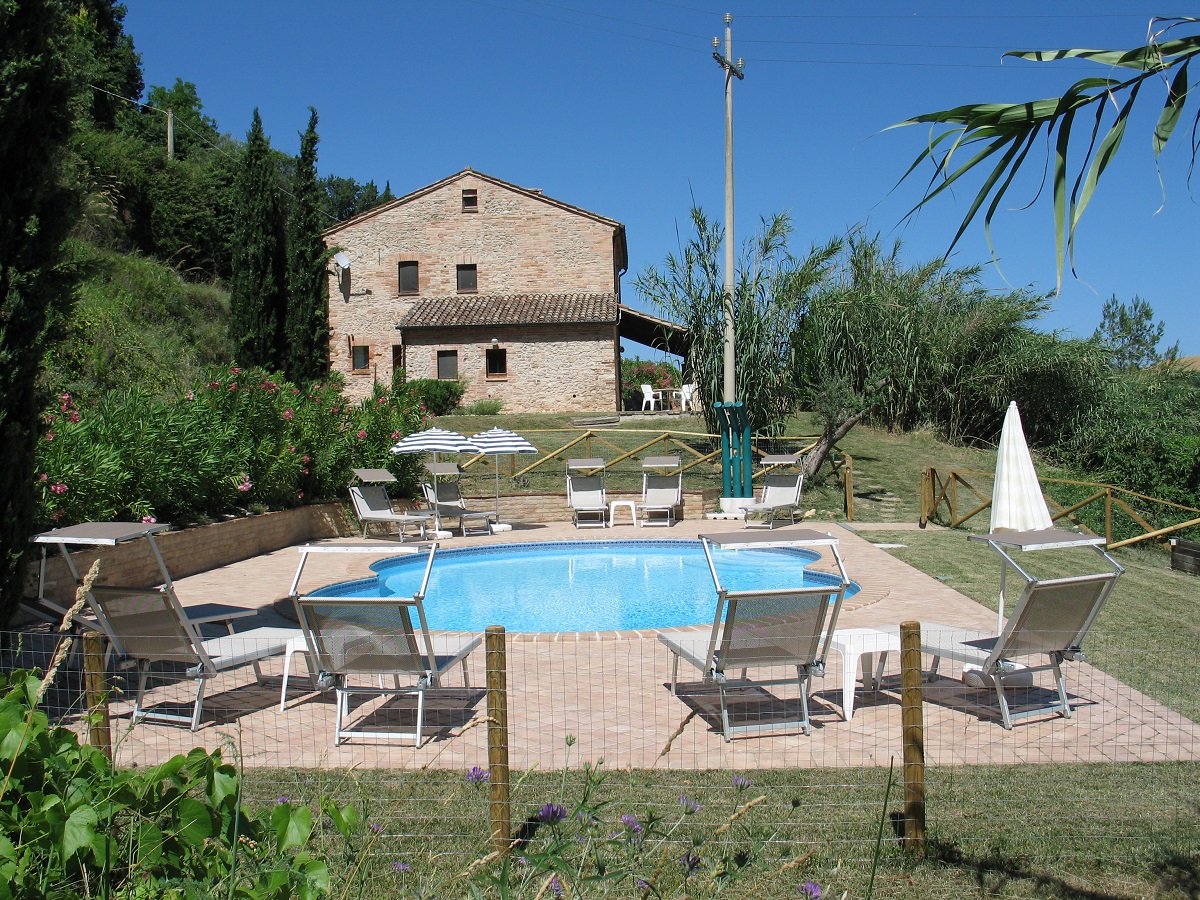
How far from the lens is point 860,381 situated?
765 inches

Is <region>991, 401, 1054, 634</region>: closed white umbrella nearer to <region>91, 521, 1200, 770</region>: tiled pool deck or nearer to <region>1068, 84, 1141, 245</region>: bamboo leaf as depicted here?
<region>91, 521, 1200, 770</region>: tiled pool deck

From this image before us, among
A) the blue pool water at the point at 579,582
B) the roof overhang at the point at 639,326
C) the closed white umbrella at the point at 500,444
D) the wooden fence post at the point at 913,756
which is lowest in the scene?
the blue pool water at the point at 579,582

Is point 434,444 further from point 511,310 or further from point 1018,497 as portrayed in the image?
point 511,310

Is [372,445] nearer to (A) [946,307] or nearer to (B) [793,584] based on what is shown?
(B) [793,584]

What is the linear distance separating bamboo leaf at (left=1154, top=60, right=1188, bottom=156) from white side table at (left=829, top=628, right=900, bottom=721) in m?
3.78

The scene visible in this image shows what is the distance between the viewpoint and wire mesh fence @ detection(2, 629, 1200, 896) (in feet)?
11.3

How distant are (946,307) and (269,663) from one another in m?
23.3

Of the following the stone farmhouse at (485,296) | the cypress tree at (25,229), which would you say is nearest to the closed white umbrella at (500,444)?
the cypress tree at (25,229)

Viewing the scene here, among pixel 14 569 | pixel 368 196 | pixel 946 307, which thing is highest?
pixel 368 196

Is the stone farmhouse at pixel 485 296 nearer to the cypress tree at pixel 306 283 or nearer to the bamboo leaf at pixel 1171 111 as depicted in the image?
the cypress tree at pixel 306 283

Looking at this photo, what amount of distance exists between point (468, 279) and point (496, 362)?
10.9ft

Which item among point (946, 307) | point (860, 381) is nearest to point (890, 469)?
point (860, 381)

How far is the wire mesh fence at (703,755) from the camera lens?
11.3 ft

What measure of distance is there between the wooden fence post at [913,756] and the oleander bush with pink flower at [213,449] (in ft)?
18.2
